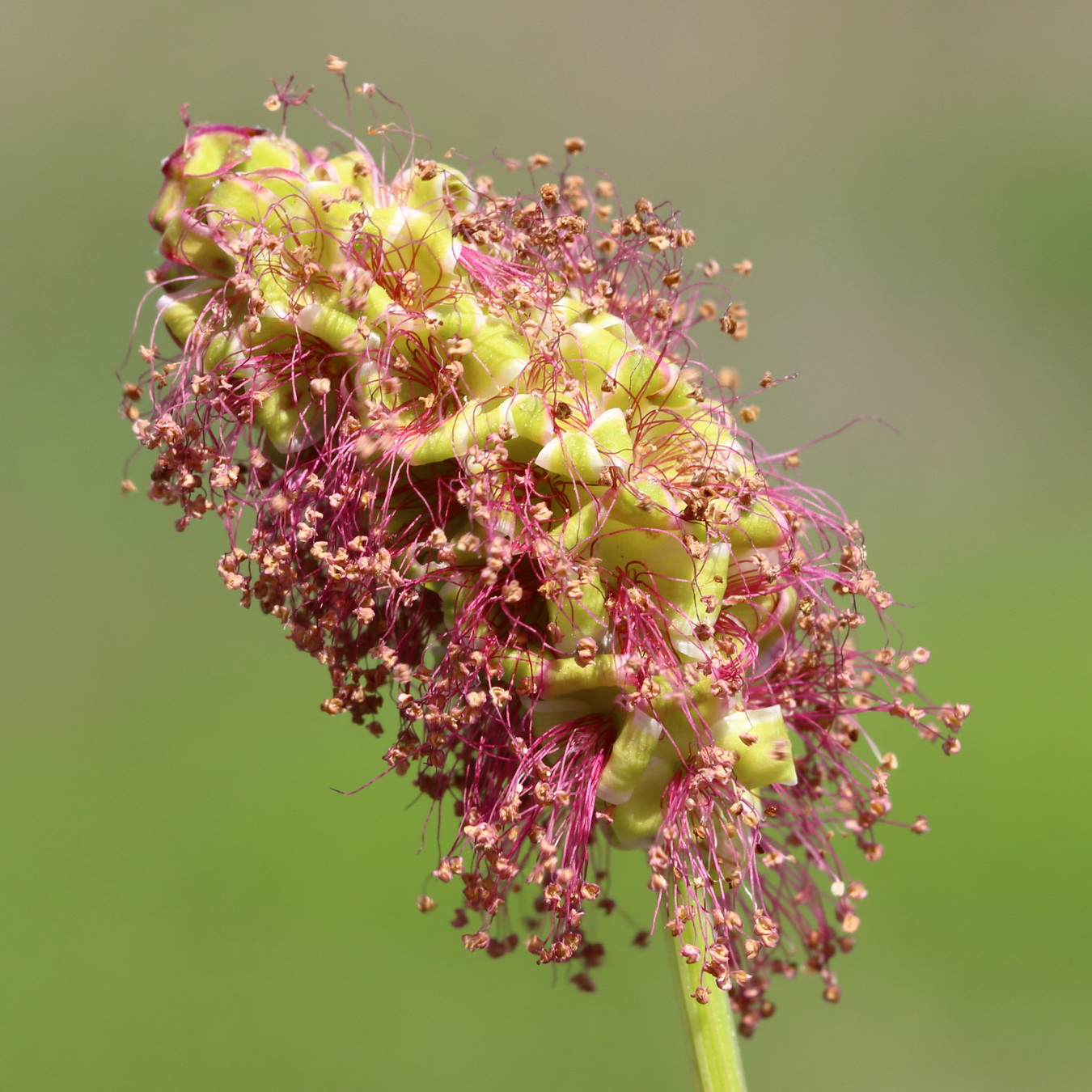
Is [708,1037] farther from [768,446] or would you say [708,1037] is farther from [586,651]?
[768,446]

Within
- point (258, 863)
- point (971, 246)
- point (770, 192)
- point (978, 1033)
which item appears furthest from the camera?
point (770, 192)

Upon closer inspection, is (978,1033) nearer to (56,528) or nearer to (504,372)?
(504,372)

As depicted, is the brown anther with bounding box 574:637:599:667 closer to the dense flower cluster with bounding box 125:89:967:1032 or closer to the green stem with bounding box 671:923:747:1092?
the dense flower cluster with bounding box 125:89:967:1032

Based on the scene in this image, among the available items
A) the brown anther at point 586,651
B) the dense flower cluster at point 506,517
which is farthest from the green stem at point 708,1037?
the brown anther at point 586,651

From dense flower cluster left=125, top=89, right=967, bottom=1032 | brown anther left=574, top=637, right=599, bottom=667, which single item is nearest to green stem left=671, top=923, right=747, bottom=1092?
dense flower cluster left=125, top=89, right=967, bottom=1032

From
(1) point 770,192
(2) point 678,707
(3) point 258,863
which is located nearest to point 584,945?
(2) point 678,707

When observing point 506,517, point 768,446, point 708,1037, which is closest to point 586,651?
point 506,517
